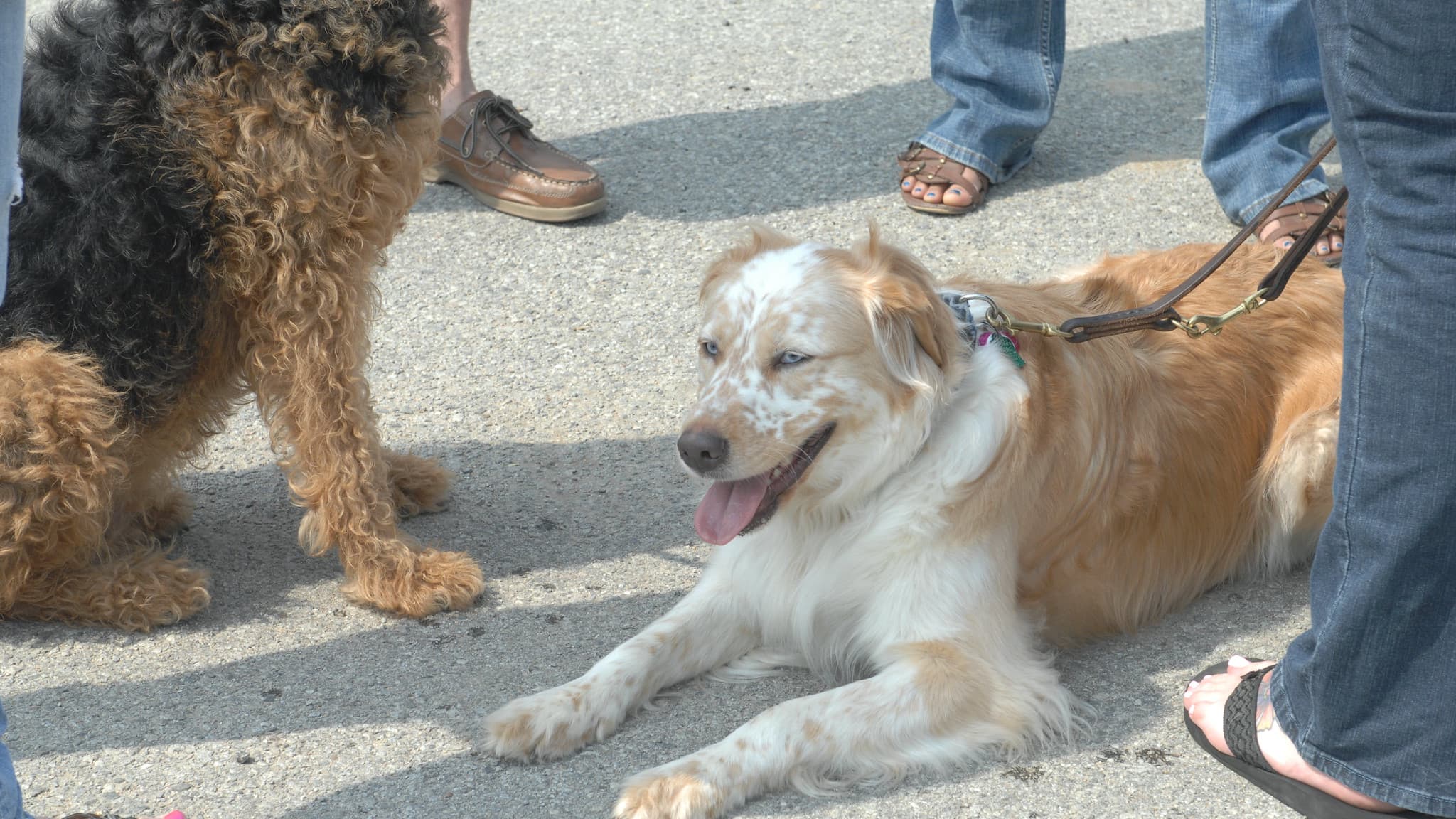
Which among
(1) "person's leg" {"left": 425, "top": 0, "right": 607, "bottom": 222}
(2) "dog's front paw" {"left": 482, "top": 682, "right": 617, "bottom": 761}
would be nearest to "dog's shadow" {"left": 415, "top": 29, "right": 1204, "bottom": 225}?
(1) "person's leg" {"left": 425, "top": 0, "right": 607, "bottom": 222}

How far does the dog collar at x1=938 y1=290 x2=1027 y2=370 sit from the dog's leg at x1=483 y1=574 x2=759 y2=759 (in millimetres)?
828

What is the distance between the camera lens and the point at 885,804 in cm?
257

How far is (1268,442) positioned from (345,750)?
2.31 metres

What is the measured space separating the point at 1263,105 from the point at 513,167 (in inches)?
116

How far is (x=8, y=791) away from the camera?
1979 millimetres

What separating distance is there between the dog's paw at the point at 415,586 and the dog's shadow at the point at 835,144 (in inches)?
94.7

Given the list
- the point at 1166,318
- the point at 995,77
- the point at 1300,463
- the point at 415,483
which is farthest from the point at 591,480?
the point at 995,77

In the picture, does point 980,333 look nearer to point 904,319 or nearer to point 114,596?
point 904,319

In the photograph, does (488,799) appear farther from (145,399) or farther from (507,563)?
(145,399)

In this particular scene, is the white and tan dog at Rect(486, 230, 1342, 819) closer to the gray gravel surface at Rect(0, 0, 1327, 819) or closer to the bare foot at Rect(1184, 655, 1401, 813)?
the gray gravel surface at Rect(0, 0, 1327, 819)

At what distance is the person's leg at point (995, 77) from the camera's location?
5.30 m

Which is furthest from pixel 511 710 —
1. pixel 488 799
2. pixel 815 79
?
pixel 815 79

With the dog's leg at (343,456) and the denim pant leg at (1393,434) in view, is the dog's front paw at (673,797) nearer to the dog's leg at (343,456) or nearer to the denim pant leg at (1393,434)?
the dog's leg at (343,456)

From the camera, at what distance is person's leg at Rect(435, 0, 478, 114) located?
5.17 meters
